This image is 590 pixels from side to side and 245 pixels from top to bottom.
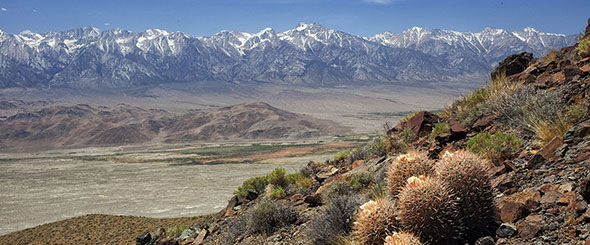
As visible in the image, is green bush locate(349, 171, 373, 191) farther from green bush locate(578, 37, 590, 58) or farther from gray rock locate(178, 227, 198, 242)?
green bush locate(578, 37, 590, 58)

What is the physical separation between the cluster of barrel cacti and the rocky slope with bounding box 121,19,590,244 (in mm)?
11

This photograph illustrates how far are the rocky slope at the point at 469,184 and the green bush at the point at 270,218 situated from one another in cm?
2

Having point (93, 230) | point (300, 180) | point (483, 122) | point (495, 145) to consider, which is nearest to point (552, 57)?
point (483, 122)

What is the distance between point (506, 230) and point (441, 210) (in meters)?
0.88

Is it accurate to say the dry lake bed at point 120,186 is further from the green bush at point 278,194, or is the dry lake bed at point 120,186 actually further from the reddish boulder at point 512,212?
the reddish boulder at point 512,212

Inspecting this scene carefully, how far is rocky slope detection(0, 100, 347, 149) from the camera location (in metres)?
116

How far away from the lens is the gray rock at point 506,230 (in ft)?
13.8

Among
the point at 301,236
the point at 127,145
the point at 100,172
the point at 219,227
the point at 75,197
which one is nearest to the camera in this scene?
the point at 301,236

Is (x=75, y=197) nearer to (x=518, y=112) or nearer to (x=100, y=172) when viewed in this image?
(x=100, y=172)

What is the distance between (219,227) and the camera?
1031 cm

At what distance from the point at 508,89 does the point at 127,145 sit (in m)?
113

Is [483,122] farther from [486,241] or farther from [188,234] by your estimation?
[188,234]

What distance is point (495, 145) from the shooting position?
6.75 metres

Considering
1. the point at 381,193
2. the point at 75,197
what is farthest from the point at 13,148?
the point at 381,193
